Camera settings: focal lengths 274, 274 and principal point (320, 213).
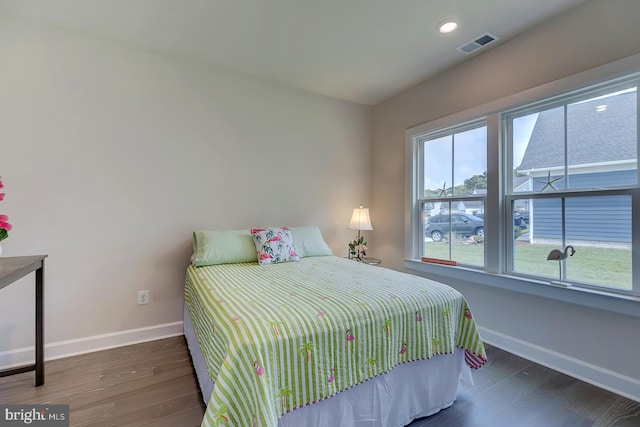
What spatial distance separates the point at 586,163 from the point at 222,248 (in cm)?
287

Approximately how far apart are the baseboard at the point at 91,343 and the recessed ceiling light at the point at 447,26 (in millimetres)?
3365

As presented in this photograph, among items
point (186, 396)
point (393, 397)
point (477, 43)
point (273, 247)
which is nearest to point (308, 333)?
point (393, 397)

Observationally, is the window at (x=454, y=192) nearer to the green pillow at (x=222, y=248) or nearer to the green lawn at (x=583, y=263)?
the green lawn at (x=583, y=263)

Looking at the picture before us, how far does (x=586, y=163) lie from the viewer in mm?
1964

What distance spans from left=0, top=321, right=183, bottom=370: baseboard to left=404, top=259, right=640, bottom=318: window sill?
103 inches

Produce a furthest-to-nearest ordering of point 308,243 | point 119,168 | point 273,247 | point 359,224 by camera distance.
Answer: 1. point 359,224
2. point 308,243
3. point 273,247
4. point 119,168

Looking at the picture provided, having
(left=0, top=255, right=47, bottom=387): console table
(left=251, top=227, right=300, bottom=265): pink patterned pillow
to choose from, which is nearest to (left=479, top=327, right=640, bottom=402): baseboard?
(left=251, top=227, right=300, bottom=265): pink patterned pillow

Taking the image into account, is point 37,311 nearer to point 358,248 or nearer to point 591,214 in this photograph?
point 358,248

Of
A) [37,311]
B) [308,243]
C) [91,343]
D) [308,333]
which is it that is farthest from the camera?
[308,243]

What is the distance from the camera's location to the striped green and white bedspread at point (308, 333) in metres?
1.00

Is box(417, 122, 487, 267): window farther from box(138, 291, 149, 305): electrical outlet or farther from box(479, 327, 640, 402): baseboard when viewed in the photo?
box(138, 291, 149, 305): electrical outlet

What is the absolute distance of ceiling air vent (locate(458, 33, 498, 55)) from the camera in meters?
2.24

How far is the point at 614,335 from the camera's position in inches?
70.1

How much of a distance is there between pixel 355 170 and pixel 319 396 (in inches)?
112
